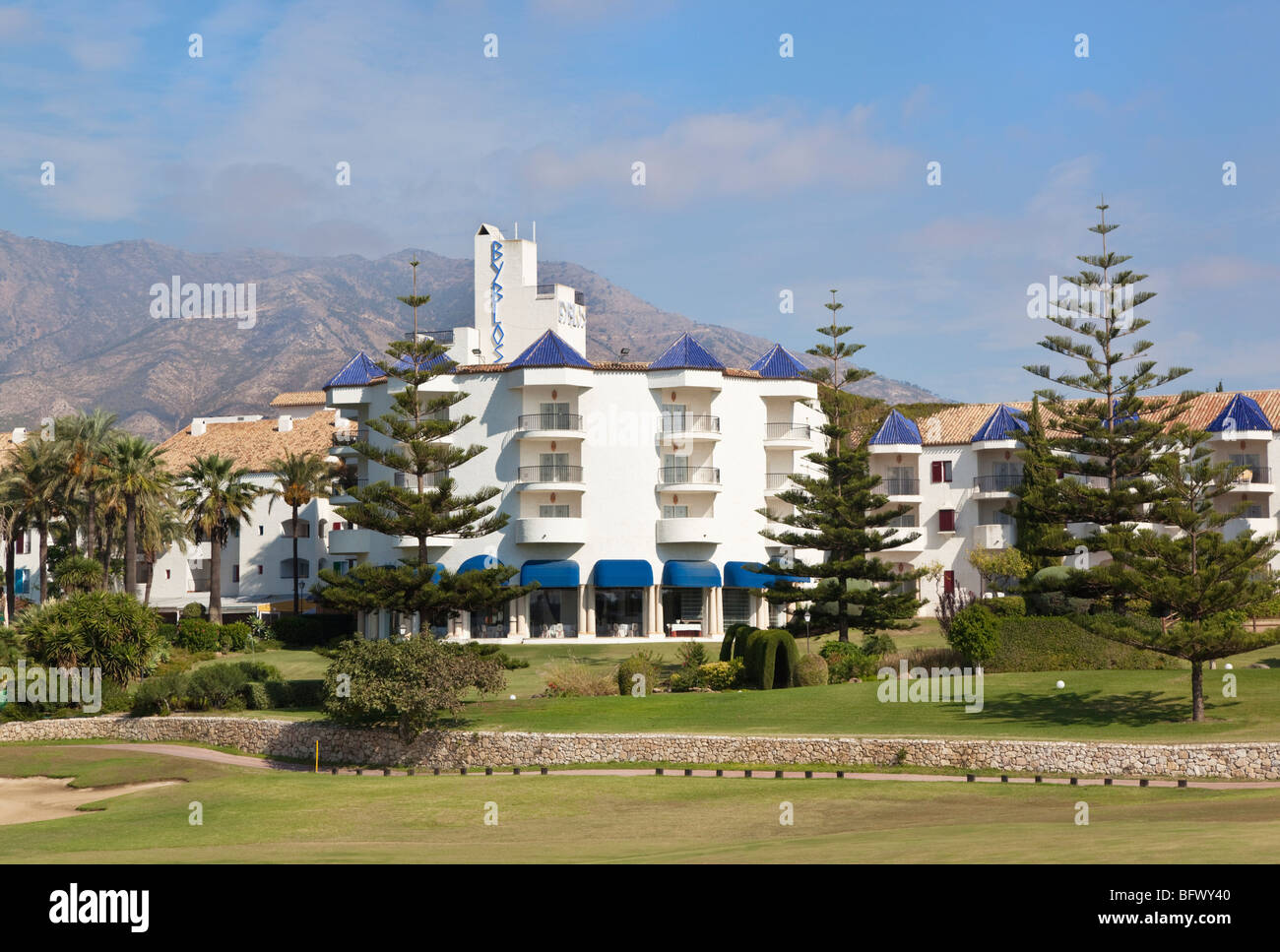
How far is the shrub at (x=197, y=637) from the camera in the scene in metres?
58.4

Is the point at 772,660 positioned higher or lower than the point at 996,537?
lower

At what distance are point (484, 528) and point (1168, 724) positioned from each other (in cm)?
2528

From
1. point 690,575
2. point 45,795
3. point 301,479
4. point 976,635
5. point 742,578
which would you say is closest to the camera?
A: point 45,795

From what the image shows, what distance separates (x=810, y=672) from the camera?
42.1m

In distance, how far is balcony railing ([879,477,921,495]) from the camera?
238 feet

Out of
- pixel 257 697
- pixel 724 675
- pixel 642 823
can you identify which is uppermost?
pixel 724 675

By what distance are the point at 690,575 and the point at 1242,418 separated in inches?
1205

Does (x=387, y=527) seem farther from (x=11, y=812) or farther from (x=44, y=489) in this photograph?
(x=44, y=489)

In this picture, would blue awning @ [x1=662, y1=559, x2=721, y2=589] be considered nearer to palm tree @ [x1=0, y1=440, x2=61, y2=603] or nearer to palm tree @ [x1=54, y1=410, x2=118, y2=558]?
palm tree @ [x1=54, y1=410, x2=118, y2=558]

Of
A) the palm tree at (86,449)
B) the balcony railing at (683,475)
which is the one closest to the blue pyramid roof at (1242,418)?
the balcony railing at (683,475)

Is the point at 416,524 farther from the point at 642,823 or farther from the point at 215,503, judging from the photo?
the point at 215,503

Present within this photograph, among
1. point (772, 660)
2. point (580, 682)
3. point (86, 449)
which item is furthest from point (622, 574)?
point (86, 449)

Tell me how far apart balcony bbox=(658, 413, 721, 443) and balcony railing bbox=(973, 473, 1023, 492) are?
1763cm
